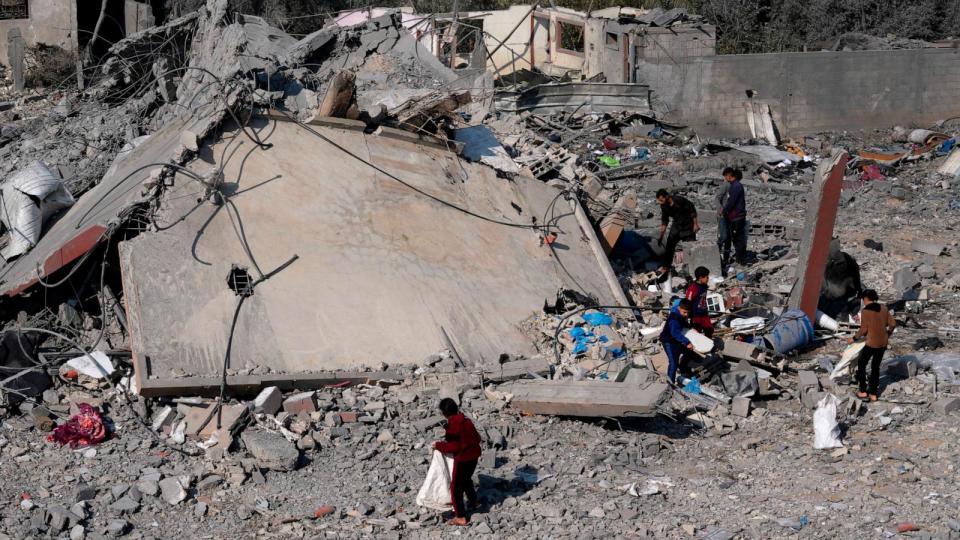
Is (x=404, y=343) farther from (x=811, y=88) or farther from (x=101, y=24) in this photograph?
(x=101, y=24)

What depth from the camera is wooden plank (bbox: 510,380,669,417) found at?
7.25 metres

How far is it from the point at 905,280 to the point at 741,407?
12.1ft

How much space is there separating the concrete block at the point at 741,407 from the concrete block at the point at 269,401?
352 centimetres

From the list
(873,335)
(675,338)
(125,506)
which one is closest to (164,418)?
(125,506)

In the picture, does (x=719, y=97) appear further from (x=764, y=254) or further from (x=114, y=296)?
(x=114, y=296)

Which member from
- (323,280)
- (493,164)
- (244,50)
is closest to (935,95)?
(493,164)

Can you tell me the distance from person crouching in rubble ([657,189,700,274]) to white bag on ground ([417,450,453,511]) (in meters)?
5.08

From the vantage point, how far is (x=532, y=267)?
377 inches

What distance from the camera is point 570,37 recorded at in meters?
23.3

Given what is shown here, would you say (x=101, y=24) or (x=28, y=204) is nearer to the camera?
(x=28, y=204)

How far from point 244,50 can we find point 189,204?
3.71 metres

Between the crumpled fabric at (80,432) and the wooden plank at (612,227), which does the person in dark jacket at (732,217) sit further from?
the crumpled fabric at (80,432)

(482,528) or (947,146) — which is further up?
(947,146)

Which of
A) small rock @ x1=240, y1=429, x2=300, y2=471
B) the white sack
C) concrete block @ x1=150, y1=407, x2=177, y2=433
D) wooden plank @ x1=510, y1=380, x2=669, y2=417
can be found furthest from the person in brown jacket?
the white sack
